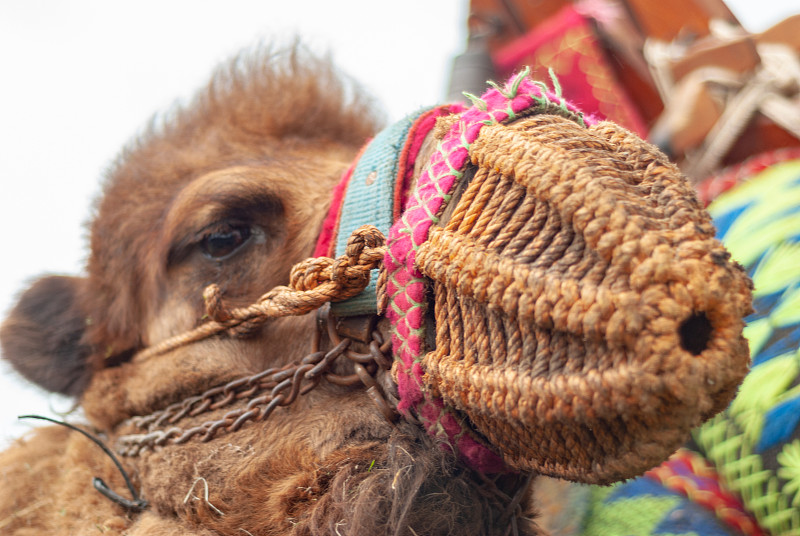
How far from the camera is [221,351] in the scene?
5.39 feet

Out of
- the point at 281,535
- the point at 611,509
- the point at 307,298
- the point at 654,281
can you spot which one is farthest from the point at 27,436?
the point at 654,281

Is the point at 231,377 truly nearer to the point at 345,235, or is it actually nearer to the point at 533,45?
the point at 345,235

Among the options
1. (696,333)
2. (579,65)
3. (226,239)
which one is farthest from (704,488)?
(579,65)

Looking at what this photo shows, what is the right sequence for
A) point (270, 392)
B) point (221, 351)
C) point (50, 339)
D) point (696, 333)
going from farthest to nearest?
point (50, 339)
point (221, 351)
point (270, 392)
point (696, 333)

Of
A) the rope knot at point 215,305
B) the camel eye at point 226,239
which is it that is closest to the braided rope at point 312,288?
the rope knot at point 215,305

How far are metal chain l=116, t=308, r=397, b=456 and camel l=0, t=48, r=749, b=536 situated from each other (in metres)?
0.01

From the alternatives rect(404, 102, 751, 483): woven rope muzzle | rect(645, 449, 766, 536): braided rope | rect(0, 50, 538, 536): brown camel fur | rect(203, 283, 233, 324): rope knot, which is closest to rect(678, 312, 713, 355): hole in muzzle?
rect(404, 102, 751, 483): woven rope muzzle

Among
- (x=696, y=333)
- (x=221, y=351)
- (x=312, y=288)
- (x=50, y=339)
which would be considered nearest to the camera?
(x=696, y=333)

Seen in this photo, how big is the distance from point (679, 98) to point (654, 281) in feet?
7.08

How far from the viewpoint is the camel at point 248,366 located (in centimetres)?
116

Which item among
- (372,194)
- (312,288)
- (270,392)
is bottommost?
(270,392)

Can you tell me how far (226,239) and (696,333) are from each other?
3.99 feet

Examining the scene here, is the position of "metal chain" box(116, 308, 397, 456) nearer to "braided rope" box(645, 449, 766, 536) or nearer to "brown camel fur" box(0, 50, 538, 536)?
"brown camel fur" box(0, 50, 538, 536)

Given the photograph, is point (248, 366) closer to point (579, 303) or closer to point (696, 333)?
point (579, 303)
